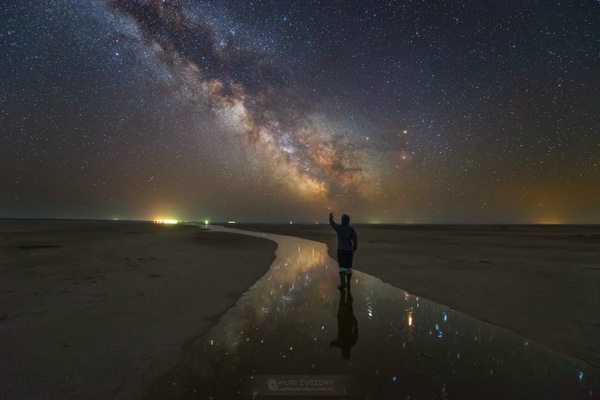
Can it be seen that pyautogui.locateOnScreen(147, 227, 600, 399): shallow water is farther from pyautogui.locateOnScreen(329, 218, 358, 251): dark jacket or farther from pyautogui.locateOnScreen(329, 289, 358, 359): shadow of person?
pyautogui.locateOnScreen(329, 218, 358, 251): dark jacket

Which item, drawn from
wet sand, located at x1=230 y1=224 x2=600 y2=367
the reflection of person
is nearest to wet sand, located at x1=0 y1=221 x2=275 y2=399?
the reflection of person

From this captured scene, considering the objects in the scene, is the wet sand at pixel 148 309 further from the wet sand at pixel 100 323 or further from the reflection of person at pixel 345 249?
the reflection of person at pixel 345 249

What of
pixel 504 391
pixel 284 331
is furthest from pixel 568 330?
pixel 284 331

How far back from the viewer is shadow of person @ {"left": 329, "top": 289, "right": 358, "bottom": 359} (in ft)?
17.5

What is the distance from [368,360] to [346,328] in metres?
1.57

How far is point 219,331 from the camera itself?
6.02 m

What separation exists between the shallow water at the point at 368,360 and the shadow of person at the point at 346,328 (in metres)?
0.02

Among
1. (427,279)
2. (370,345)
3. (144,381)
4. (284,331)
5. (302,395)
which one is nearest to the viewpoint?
(302,395)

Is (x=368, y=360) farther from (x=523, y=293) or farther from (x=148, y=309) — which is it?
(x=523, y=293)

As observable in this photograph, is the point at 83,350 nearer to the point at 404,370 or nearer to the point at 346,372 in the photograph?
the point at 346,372

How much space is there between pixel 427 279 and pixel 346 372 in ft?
28.3

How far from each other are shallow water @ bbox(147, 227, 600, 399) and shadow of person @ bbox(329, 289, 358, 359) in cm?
2

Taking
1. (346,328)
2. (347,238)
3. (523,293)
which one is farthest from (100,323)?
(523,293)

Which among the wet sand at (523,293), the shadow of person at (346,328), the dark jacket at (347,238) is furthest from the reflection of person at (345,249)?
the wet sand at (523,293)
